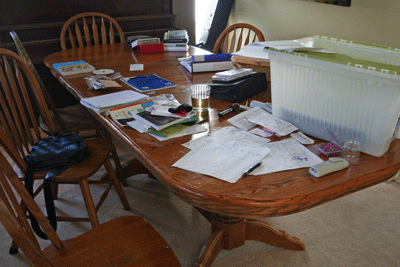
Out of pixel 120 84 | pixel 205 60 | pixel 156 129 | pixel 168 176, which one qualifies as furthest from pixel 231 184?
pixel 205 60

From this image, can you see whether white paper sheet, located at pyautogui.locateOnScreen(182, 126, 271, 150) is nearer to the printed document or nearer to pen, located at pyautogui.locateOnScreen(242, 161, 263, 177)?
the printed document

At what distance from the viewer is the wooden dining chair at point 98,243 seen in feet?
3.92

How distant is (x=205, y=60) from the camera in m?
2.26

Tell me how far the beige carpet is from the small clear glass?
820 millimetres

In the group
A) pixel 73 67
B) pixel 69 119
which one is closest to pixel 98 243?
pixel 69 119

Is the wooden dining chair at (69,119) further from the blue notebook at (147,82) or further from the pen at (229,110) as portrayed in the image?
the pen at (229,110)

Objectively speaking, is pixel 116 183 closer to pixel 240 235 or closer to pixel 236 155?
pixel 240 235

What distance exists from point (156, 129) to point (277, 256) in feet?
3.10

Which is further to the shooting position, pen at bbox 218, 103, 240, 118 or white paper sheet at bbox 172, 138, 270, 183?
pen at bbox 218, 103, 240, 118

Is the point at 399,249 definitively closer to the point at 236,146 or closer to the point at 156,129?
the point at 236,146

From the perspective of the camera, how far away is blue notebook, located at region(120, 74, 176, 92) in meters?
1.95

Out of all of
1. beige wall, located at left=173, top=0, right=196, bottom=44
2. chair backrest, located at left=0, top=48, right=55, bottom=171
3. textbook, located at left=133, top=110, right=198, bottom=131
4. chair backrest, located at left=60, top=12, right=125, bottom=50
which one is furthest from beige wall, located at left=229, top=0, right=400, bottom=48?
chair backrest, located at left=0, top=48, right=55, bottom=171

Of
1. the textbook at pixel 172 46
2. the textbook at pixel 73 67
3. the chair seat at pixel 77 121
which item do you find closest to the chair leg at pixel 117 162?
the chair seat at pixel 77 121

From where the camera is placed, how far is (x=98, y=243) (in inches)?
51.7
